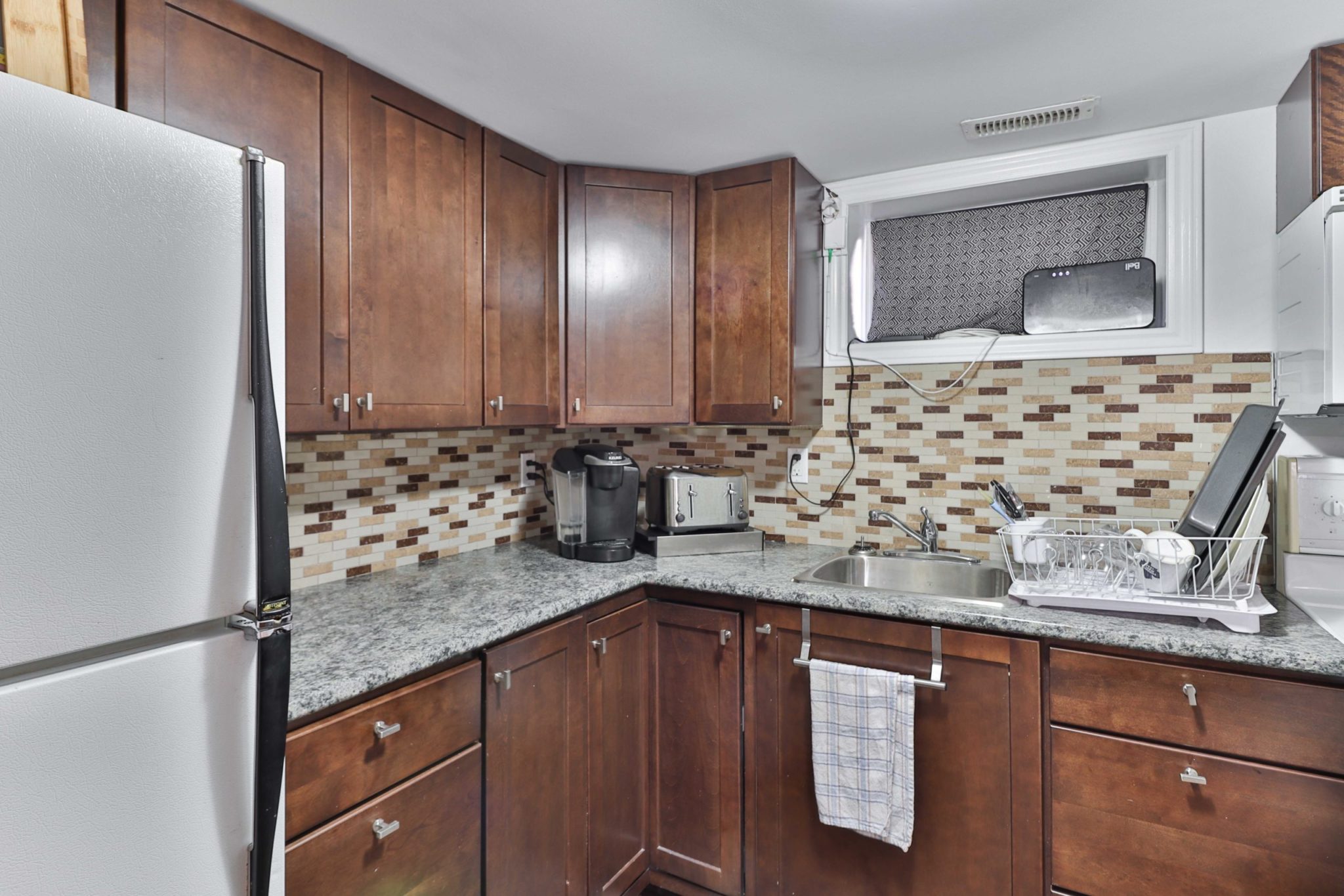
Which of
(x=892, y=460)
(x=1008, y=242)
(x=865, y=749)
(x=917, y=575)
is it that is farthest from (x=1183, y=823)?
(x=1008, y=242)

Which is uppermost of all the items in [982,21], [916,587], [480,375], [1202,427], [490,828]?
[982,21]

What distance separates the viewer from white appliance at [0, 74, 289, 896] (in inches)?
25.8

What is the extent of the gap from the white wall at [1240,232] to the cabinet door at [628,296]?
60.5 inches

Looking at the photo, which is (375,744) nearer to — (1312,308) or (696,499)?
(696,499)

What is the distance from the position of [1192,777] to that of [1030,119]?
1.71 metres

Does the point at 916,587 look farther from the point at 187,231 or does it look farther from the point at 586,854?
the point at 187,231

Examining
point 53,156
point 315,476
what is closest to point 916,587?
point 315,476

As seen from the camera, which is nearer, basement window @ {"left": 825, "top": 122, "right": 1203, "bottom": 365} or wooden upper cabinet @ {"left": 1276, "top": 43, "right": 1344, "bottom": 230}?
wooden upper cabinet @ {"left": 1276, "top": 43, "right": 1344, "bottom": 230}

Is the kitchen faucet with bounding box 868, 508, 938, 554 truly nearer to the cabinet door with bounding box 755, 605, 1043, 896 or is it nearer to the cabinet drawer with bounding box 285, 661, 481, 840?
the cabinet door with bounding box 755, 605, 1043, 896

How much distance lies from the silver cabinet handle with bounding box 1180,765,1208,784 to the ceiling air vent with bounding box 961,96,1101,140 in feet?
5.41

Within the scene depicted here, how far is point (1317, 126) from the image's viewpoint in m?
1.64

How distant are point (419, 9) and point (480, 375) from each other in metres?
0.89

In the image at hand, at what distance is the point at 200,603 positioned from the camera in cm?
80

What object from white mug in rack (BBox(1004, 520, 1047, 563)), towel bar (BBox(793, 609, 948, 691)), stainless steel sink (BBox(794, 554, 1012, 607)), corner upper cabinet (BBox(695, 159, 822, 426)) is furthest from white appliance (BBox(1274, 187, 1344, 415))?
corner upper cabinet (BBox(695, 159, 822, 426))
